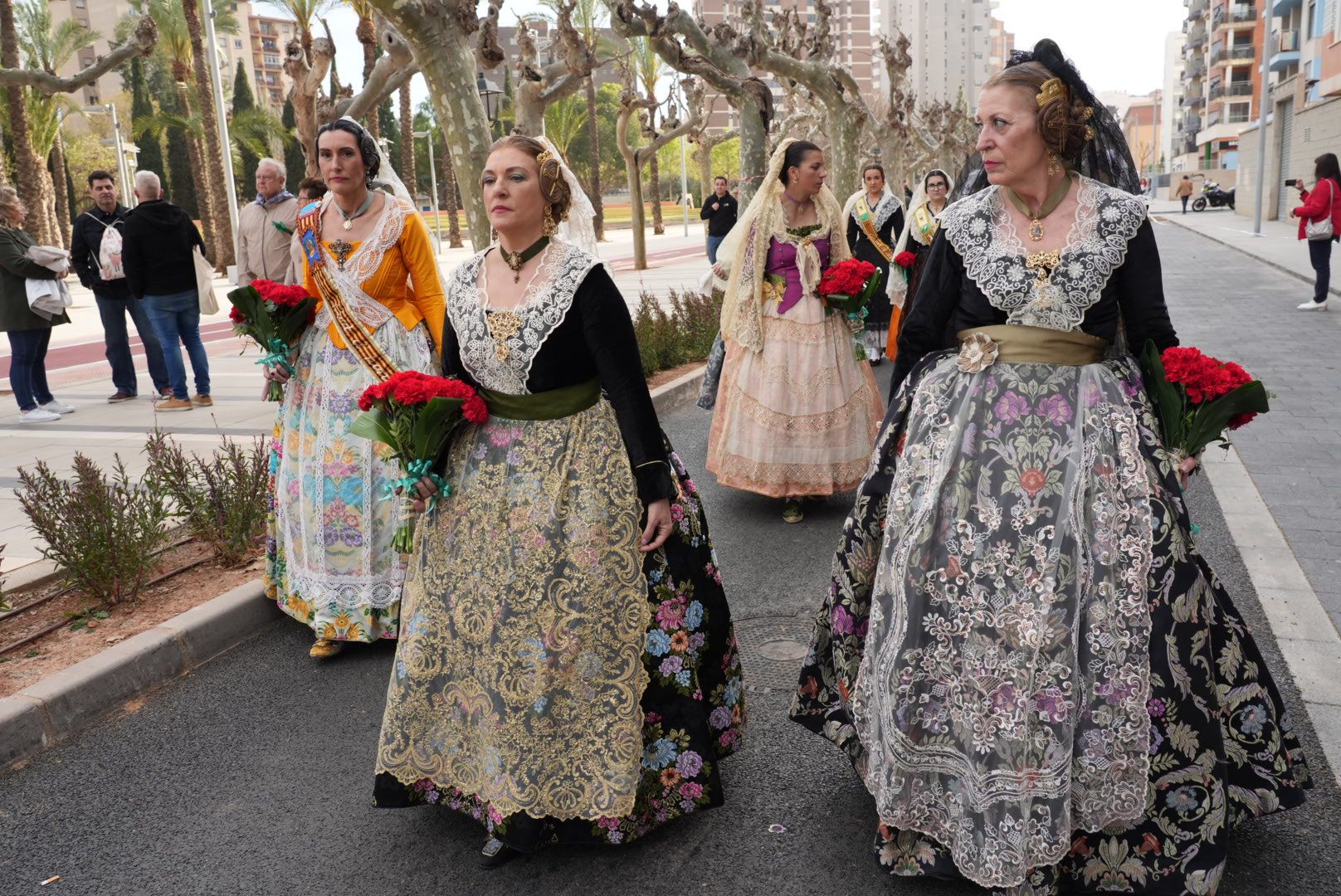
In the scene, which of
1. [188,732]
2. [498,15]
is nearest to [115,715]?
[188,732]

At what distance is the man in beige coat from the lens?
7.62 m

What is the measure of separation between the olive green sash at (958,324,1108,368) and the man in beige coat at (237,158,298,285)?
5.69 metres

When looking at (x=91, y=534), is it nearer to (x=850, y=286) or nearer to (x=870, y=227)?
(x=850, y=286)

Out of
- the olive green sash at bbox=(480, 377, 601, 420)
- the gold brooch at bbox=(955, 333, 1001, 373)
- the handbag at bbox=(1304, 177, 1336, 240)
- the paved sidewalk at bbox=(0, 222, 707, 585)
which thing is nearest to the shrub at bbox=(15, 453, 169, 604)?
the paved sidewalk at bbox=(0, 222, 707, 585)

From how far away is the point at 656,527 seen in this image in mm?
3166

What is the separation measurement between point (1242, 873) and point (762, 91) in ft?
41.8

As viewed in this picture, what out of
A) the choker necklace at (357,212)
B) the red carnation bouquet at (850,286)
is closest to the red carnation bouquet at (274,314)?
the choker necklace at (357,212)

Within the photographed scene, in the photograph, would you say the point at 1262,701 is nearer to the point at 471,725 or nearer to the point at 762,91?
the point at 471,725

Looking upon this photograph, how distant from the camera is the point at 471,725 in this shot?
319 cm

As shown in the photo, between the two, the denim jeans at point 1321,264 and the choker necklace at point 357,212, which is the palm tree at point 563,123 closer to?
the denim jeans at point 1321,264

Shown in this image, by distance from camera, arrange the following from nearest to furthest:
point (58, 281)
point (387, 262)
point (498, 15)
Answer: point (387, 262), point (58, 281), point (498, 15)

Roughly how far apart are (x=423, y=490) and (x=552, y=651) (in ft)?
1.99

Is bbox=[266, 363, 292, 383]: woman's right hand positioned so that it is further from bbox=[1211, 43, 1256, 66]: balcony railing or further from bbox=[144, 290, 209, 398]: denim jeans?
bbox=[1211, 43, 1256, 66]: balcony railing

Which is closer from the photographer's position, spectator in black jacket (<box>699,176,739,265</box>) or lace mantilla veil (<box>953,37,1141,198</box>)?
lace mantilla veil (<box>953,37,1141,198</box>)
